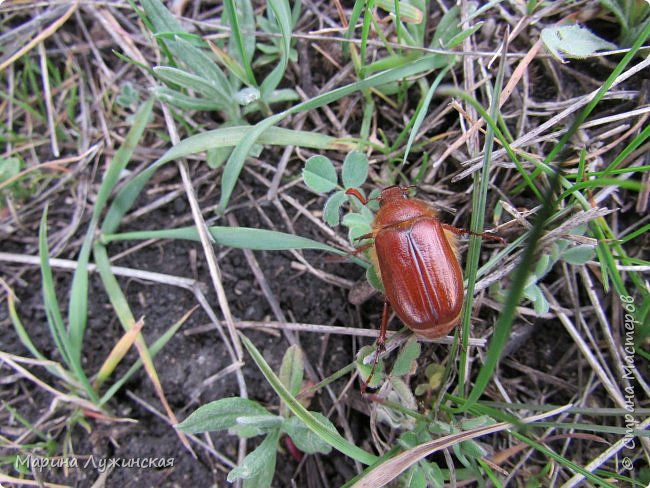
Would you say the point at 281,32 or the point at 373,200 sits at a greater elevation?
the point at 281,32

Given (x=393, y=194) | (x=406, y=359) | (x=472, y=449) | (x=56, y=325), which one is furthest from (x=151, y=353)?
(x=472, y=449)

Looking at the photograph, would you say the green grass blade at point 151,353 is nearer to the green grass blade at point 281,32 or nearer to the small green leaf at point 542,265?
the green grass blade at point 281,32

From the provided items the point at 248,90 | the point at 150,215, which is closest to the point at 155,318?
the point at 150,215

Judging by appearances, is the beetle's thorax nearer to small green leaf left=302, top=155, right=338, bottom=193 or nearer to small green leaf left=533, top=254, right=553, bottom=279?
small green leaf left=302, top=155, right=338, bottom=193

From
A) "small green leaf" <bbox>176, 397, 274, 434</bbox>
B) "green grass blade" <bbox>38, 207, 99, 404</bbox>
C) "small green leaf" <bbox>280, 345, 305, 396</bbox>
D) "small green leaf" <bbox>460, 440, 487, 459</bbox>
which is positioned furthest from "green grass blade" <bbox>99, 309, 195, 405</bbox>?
"small green leaf" <bbox>460, 440, 487, 459</bbox>

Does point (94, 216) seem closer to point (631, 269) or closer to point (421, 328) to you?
point (421, 328)

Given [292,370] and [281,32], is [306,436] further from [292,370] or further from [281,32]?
[281,32]
